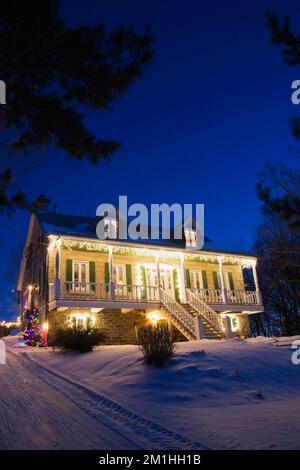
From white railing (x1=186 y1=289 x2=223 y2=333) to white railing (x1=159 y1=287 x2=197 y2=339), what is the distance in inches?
Result: 49.6

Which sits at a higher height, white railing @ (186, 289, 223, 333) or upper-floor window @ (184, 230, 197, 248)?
upper-floor window @ (184, 230, 197, 248)

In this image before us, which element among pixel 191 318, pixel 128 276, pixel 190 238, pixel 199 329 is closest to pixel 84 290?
pixel 128 276

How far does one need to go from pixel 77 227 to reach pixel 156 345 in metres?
13.3

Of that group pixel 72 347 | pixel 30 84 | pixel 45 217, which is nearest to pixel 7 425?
pixel 30 84

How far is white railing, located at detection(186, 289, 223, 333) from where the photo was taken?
694 inches

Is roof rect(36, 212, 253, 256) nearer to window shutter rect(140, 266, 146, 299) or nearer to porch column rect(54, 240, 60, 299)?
porch column rect(54, 240, 60, 299)

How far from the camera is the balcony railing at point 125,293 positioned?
17641 millimetres

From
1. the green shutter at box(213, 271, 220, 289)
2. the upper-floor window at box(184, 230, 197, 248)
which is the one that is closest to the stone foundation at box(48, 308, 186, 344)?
the green shutter at box(213, 271, 220, 289)

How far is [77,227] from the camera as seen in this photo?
2127 centimetres

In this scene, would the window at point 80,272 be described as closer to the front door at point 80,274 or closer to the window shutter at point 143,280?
the front door at point 80,274

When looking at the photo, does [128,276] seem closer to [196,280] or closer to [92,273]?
[92,273]

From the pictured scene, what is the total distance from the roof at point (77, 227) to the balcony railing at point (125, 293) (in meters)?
2.50

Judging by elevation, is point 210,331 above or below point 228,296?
below
